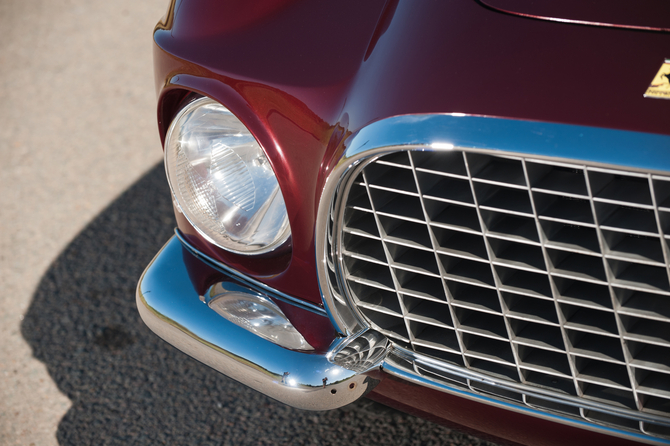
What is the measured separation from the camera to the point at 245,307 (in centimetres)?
153

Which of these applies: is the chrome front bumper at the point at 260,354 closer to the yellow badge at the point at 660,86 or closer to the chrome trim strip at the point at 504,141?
the chrome trim strip at the point at 504,141

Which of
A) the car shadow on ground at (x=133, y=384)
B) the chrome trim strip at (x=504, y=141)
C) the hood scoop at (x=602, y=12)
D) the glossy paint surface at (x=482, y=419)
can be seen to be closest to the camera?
the chrome trim strip at (x=504, y=141)

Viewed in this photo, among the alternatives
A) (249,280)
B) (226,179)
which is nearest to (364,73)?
(226,179)

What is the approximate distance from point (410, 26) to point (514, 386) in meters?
0.78

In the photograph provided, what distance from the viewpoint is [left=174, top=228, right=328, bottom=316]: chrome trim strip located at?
147 cm

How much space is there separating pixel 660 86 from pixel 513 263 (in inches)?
15.4

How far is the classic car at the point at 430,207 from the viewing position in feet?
3.36

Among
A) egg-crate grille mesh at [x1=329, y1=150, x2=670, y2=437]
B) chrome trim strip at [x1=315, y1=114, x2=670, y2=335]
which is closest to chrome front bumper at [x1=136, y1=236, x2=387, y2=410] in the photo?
egg-crate grille mesh at [x1=329, y1=150, x2=670, y2=437]

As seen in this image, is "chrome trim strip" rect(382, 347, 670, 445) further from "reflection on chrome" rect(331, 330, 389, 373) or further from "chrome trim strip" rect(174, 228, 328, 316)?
"chrome trim strip" rect(174, 228, 328, 316)

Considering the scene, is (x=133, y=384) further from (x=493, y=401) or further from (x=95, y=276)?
(x=493, y=401)

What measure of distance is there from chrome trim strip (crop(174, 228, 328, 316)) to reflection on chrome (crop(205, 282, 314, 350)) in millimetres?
21

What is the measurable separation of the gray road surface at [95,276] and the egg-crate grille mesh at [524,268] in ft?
2.30

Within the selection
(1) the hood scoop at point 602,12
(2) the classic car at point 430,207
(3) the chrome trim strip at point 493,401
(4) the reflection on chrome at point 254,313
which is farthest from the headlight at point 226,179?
(1) the hood scoop at point 602,12

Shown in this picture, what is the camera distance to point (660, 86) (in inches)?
38.7
